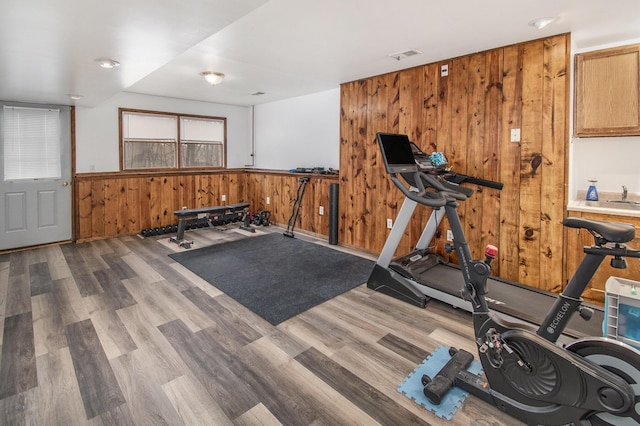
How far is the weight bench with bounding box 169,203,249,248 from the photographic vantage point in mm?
5357

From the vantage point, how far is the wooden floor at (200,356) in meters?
1.81

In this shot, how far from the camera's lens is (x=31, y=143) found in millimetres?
4957

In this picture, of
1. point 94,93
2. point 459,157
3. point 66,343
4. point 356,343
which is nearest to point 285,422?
point 356,343

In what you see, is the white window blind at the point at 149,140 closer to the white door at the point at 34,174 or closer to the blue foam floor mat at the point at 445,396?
the white door at the point at 34,174

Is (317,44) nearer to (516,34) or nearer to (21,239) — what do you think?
(516,34)

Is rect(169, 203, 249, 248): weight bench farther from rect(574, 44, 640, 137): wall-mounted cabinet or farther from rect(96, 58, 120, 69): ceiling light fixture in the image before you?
rect(574, 44, 640, 137): wall-mounted cabinet

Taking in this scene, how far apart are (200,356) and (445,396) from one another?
1.60 m

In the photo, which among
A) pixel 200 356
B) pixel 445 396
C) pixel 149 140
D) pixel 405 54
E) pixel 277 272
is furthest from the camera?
pixel 149 140

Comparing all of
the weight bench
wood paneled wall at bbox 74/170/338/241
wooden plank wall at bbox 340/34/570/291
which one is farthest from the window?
wooden plank wall at bbox 340/34/570/291

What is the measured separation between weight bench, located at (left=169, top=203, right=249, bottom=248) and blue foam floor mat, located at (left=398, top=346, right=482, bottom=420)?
3.93m

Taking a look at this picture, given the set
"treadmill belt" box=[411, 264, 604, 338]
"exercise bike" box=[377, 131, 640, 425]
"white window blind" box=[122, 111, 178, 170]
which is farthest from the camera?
"white window blind" box=[122, 111, 178, 170]

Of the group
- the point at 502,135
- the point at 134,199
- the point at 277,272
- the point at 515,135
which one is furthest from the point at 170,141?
the point at 515,135

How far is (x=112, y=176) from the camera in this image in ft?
18.3

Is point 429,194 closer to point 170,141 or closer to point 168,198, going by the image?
point 168,198
